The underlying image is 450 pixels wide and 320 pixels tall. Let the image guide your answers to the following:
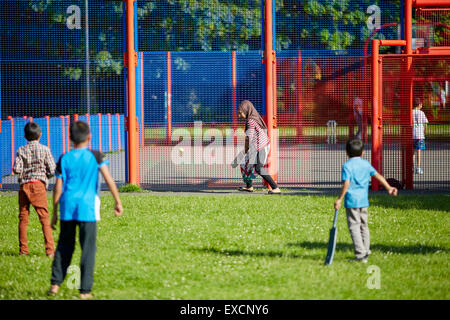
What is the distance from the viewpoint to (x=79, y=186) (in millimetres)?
5934

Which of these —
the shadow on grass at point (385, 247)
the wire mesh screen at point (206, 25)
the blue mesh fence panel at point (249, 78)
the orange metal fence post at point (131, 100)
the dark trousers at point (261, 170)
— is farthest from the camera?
the wire mesh screen at point (206, 25)

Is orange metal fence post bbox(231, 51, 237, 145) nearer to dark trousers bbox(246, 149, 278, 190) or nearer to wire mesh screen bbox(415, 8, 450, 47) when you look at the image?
dark trousers bbox(246, 149, 278, 190)

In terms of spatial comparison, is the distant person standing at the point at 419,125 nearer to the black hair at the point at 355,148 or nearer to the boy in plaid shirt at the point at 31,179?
the black hair at the point at 355,148

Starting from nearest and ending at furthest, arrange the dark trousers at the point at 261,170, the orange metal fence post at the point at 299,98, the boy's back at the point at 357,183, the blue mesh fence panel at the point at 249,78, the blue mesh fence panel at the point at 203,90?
1. the boy's back at the point at 357,183
2. the dark trousers at the point at 261,170
3. the orange metal fence post at the point at 299,98
4. the blue mesh fence panel at the point at 203,90
5. the blue mesh fence panel at the point at 249,78

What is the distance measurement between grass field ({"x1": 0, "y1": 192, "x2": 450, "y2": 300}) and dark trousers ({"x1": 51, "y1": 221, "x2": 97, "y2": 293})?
0.61 ft

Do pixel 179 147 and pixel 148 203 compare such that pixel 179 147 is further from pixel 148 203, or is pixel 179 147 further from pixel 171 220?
pixel 171 220

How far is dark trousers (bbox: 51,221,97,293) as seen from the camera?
231 inches

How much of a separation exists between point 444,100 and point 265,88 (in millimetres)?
3434

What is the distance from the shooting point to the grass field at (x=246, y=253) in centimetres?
610

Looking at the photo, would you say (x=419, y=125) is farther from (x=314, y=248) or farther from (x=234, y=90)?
(x=314, y=248)

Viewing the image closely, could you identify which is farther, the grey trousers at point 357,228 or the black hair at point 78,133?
the grey trousers at point 357,228

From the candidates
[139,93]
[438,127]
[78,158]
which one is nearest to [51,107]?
[139,93]

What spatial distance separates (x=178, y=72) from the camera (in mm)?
15422

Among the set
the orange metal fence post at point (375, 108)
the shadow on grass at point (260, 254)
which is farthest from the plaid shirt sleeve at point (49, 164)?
the orange metal fence post at point (375, 108)
